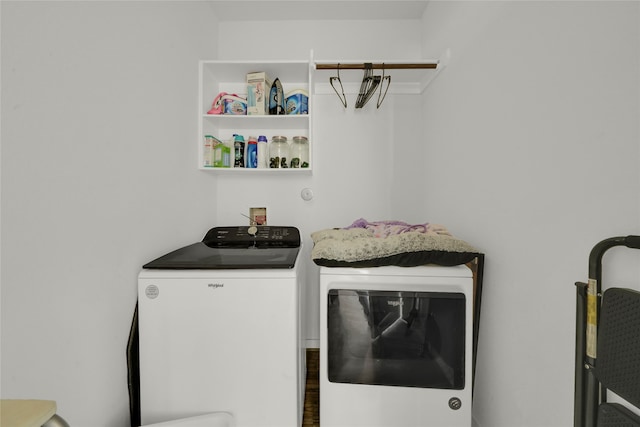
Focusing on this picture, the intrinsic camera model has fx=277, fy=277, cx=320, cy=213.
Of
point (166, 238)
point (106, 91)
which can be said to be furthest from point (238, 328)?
point (106, 91)

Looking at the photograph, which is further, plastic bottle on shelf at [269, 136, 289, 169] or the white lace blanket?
plastic bottle on shelf at [269, 136, 289, 169]

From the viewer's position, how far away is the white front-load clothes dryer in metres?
1.15

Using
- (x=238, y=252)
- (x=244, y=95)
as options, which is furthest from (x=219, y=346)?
(x=244, y=95)

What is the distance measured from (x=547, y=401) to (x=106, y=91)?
182cm

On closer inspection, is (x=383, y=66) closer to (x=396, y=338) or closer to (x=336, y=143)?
(x=336, y=143)

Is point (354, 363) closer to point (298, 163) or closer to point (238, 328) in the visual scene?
point (238, 328)

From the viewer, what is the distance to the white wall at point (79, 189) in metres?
0.71

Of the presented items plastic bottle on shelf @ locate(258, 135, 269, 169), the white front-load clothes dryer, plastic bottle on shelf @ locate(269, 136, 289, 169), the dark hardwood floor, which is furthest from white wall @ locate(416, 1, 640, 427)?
plastic bottle on shelf @ locate(258, 135, 269, 169)

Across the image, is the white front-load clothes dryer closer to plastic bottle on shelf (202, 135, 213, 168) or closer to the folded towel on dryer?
the folded towel on dryer

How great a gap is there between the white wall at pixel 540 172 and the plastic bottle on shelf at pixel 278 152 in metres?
1.10

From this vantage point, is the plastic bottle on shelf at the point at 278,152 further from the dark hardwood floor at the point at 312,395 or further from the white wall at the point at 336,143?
the dark hardwood floor at the point at 312,395

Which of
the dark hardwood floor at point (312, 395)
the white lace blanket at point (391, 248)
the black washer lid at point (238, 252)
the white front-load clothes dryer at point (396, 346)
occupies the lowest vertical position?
the dark hardwood floor at point (312, 395)

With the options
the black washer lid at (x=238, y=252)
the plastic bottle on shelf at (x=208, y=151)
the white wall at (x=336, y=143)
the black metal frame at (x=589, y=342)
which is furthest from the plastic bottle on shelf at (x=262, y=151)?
the black metal frame at (x=589, y=342)

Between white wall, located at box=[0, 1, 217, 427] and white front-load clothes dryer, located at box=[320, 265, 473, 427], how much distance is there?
811 millimetres
